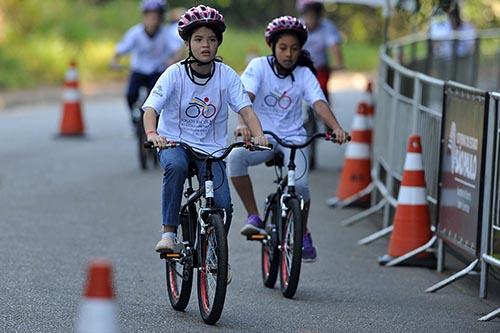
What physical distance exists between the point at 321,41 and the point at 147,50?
6.82 feet

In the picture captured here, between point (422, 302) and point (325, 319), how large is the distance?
1047 mm

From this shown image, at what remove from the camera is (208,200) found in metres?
7.95

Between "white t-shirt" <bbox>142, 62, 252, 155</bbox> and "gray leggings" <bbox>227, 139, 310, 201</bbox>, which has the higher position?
"white t-shirt" <bbox>142, 62, 252, 155</bbox>

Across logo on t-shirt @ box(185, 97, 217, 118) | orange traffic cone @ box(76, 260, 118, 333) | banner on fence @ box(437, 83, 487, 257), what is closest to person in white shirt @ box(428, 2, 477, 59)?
banner on fence @ box(437, 83, 487, 257)

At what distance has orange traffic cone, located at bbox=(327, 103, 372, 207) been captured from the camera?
44.4 ft

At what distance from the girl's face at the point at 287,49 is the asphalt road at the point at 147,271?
5.14ft

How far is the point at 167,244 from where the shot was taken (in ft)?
26.4

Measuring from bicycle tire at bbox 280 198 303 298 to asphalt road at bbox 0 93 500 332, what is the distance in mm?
117

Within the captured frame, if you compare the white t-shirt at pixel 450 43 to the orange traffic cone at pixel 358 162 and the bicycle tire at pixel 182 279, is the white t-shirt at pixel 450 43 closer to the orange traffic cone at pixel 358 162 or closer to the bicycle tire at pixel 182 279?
the orange traffic cone at pixel 358 162

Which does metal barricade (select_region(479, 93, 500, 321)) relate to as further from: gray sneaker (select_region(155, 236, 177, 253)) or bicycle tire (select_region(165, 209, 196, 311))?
gray sneaker (select_region(155, 236, 177, 253))

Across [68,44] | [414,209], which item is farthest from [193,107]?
[68,44]

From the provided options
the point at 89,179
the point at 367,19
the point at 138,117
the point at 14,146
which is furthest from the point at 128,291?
the point at 367,19

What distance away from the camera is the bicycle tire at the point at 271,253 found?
9.16 meters

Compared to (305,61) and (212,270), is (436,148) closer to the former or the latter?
(305,61)
